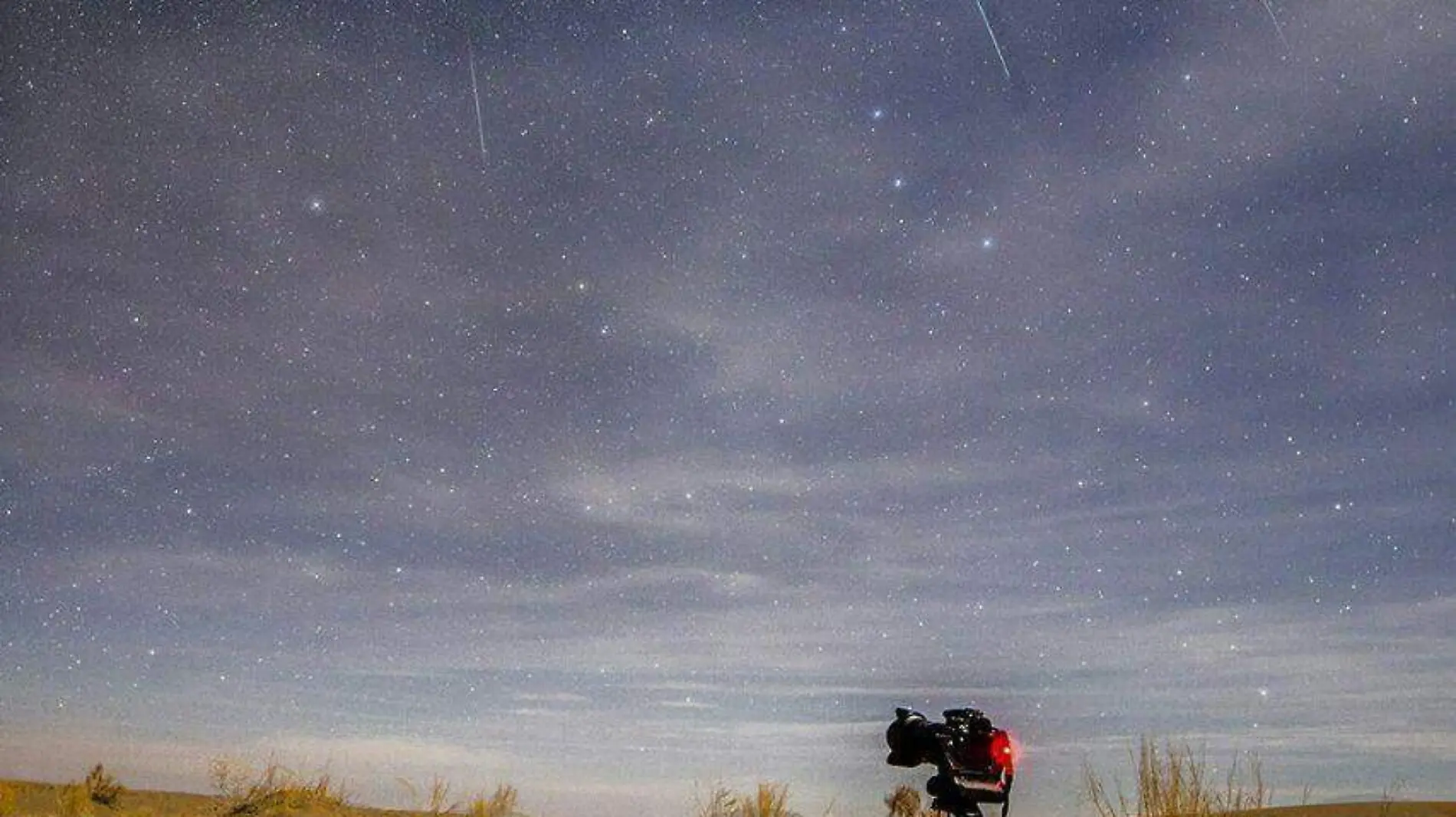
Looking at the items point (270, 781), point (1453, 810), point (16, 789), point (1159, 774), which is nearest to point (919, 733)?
point (1159, 774)

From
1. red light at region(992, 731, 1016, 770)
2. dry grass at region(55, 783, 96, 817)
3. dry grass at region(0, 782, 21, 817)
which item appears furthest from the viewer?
dry grass at region(55, 783, 96, 817)

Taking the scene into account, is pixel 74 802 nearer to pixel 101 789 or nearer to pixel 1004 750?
pixel 101 789

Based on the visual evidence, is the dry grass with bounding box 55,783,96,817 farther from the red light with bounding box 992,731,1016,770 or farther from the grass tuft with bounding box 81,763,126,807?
the red light with bounding box 992,731,1016,770

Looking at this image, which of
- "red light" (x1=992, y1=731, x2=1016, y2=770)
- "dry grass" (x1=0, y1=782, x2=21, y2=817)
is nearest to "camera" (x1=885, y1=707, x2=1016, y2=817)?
"red light" (x1=992, y1=731, x2=1016, y2=770)

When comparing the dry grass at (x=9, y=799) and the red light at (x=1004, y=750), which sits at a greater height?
the red light at (x=1004, y=750)

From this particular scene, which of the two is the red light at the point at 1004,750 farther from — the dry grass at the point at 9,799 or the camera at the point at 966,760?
the dry grass at the point at 9,799

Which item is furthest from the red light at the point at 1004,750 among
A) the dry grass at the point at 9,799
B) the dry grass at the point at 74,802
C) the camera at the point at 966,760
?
the dry grass at the point at 74,802

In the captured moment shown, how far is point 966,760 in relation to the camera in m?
7.42

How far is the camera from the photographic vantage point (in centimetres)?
733

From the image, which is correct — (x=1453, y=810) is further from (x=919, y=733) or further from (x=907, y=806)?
(x=919, y=733)

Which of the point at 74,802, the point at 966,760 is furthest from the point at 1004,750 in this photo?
the point at 74,802

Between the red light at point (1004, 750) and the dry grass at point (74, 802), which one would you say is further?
the dry grass at point (74, 802)

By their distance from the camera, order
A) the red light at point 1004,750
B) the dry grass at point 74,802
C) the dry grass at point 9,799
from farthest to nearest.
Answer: the dry grass at point 74,802, the dry grass at point 9,799, the red light at point 1004,750

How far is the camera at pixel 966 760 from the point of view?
7.33 meters
